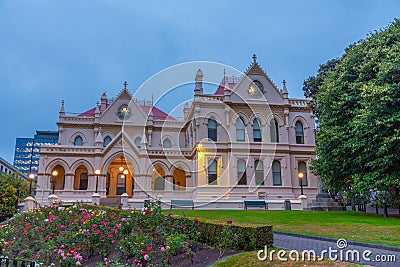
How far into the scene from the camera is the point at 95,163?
112 ft

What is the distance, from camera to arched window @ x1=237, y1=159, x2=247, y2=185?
1307 inches

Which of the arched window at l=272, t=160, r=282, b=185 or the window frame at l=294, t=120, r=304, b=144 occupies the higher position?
the window frame at l=294, t=120, r=304, b=144

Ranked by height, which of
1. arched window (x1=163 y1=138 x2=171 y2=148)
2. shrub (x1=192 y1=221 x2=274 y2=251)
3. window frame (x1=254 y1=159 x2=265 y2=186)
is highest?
arched window (x1=163 y1=138 x2=171 y2=148)

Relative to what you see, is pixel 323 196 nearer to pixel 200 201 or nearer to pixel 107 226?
pixel 200 201

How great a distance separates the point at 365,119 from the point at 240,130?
15632 millimetres

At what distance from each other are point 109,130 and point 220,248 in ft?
109

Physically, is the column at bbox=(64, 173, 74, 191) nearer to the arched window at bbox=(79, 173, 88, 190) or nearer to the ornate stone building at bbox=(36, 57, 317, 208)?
the ornate stone building at bbox=(36, 57, 317, 208)

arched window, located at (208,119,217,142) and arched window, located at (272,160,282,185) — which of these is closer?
arched window, located at (208,119,217,142)

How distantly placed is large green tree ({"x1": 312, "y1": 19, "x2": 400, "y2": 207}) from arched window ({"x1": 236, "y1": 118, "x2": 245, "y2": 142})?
31.7 ft

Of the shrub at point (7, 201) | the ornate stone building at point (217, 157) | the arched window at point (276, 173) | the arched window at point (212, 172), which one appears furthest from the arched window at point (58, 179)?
the arched window at point (276, 173)

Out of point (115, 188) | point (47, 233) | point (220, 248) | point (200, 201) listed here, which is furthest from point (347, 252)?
point (115, 188)

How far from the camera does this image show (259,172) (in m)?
34.1

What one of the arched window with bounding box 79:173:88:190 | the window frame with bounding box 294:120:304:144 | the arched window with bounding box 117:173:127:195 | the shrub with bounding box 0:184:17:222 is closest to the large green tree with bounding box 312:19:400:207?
the window frame with bounding box 294:120:304:144

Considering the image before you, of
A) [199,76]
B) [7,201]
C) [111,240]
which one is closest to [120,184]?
[199,76]
